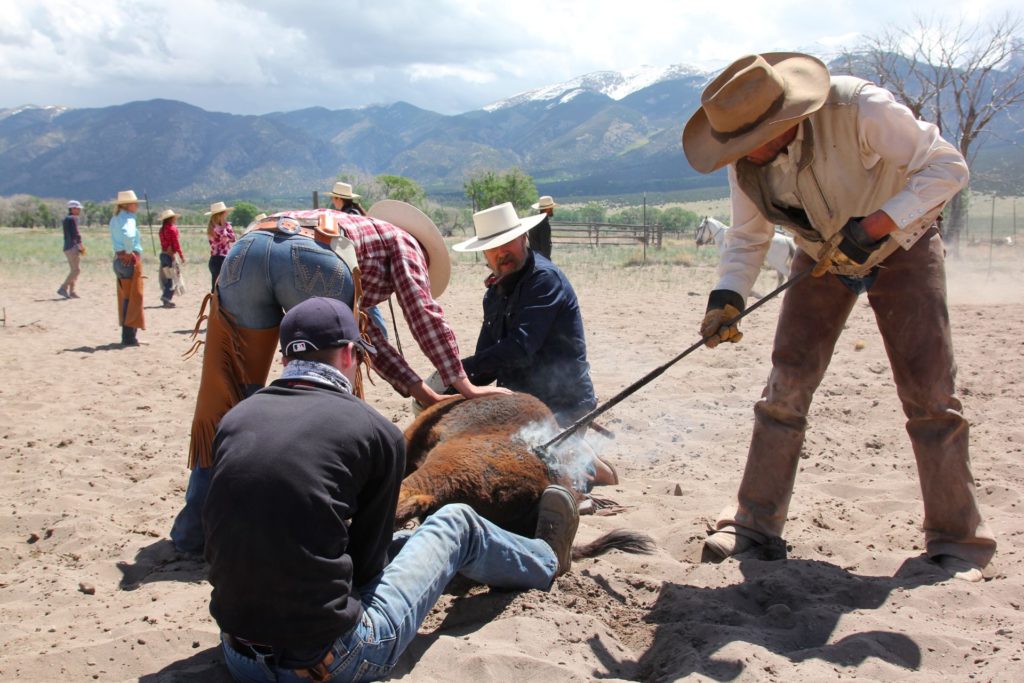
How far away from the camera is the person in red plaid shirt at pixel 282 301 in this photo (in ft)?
11.5

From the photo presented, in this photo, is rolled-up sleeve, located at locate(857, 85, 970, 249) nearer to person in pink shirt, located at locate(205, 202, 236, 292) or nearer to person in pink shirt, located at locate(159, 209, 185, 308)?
person in pink shirt, located at locate(205, 202, 236, 292)

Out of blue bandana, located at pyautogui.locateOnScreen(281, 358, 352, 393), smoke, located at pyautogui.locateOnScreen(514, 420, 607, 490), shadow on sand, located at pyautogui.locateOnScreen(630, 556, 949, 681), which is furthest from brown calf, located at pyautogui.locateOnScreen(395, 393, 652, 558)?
blue bandana, located at pyautogui.locateOnScreen(281, 358, 352, 393)

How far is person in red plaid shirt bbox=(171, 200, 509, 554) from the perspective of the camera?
11.5 ft

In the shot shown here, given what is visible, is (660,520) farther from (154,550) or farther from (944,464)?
(154,550)

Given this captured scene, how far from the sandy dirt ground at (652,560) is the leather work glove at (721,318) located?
994 millimetres

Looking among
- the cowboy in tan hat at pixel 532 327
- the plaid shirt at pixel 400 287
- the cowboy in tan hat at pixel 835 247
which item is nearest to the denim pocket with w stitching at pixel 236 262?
the plaid shirt at pixel 400 287

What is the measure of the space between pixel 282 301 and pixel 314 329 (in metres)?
1.18

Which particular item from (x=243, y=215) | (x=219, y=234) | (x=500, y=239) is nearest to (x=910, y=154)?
(x=500, y=239)

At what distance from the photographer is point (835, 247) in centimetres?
323

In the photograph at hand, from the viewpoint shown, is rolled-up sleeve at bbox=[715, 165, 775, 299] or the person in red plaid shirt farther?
rolled-up sleeve at bbox=[715, 165, 775, 299]

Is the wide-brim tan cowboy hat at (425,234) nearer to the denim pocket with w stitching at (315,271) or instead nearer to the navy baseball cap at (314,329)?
the denim pocket with w stitching at (315,271)

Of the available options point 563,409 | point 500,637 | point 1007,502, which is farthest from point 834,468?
point 500,637

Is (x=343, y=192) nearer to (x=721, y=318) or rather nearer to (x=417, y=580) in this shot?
(x=721, y=318)

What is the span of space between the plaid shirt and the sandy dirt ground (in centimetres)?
110
